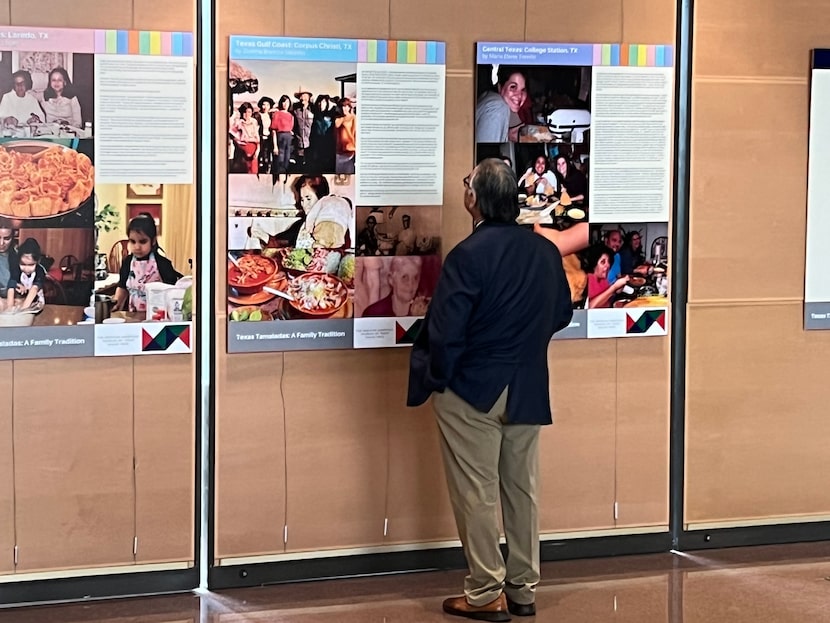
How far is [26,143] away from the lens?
477cm

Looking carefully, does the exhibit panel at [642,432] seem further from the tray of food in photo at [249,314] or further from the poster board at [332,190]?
the tray of food in photo at [249,314]

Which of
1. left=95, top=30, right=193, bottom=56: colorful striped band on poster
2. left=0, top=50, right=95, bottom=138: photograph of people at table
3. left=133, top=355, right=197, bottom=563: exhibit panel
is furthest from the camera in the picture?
left=133, top=355, right=197, bottom=563: exhibit panel

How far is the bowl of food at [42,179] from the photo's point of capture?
476 cm

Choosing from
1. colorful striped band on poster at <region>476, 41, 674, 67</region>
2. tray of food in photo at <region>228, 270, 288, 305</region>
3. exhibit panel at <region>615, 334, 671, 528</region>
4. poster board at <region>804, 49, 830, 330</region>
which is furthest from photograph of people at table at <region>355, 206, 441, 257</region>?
poster board at <region>804, 49, 830, 330</region>

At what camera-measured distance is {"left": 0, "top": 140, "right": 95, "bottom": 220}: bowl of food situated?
476cm

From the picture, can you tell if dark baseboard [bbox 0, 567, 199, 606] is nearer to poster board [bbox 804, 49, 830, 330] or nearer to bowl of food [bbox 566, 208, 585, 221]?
bowl of food [bbox 566, 208, 585, 221]

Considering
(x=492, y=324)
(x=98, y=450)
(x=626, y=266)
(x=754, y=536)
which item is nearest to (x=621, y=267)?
(x=626, y=266)

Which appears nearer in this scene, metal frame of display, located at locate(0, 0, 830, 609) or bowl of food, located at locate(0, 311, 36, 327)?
bowl of food, located at locate(0, 311, 36, 327)

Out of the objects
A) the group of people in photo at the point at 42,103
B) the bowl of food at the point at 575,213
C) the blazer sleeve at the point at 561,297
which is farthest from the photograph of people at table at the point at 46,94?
the bowl of food at the point at 575,213

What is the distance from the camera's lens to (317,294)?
5.24 m

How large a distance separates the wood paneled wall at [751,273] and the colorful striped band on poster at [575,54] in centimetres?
21

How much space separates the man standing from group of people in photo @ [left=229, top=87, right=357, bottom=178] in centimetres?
69

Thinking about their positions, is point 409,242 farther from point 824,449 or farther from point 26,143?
point 824,449

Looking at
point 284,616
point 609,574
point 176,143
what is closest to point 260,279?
point 176,143
